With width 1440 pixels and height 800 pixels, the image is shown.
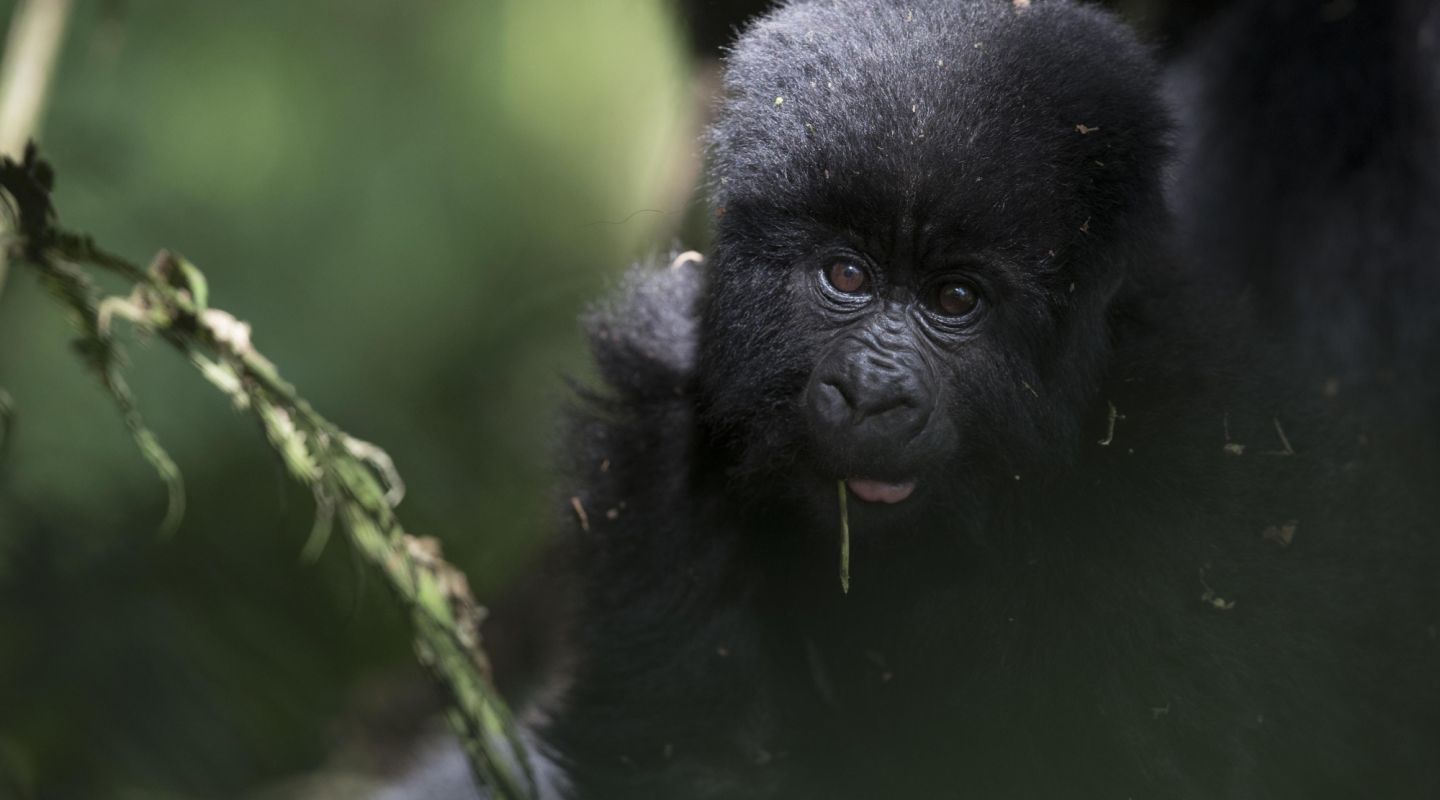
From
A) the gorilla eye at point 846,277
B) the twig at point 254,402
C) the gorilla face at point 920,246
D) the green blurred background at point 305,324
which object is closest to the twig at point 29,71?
the green blurred background at point 305,324

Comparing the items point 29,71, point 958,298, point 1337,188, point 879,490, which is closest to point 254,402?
point 879,490

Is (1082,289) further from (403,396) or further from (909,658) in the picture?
(403,396)

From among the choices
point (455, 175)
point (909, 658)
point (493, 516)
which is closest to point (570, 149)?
point (455, 175)

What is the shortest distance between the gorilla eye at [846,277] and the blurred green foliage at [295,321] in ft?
2.07

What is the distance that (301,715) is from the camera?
4.34 m

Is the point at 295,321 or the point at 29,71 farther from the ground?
the point at 29,71

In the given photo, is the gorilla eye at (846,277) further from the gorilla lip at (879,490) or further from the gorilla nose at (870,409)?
the gorilla lip at (879,490)

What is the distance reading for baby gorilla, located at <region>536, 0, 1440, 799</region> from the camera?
2.54 metres

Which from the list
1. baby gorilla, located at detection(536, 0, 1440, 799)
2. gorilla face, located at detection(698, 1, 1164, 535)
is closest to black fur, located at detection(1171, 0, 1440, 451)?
baby gorilla, located at detection(536, 0, 1440, 799)

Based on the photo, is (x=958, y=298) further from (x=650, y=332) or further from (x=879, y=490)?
(x=650, y=332)

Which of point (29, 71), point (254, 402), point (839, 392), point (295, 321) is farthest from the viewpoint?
point (295, 321)

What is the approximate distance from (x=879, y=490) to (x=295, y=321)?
3.75 meters

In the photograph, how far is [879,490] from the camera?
264 centimetres

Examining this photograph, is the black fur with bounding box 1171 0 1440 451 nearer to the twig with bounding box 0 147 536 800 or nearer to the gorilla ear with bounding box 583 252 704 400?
the gorilla ear with bounding box 583 252 704 400
